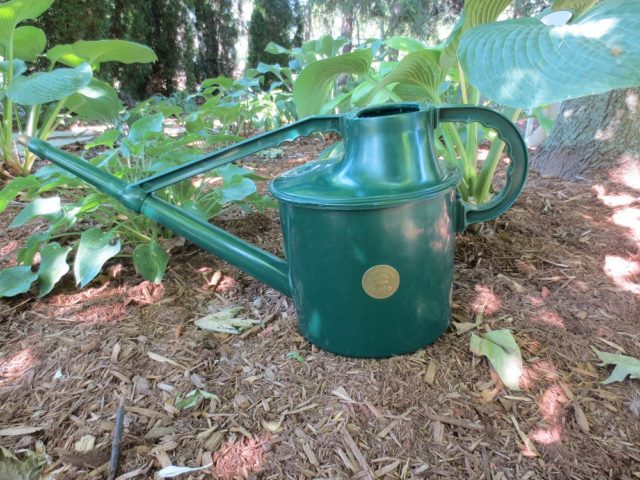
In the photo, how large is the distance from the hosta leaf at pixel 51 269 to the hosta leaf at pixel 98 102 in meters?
0.58

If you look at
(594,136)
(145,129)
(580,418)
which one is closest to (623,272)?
(580,418)

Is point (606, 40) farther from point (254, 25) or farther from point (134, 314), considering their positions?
point (254, 25)

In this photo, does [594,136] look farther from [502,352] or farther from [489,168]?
[502,352]

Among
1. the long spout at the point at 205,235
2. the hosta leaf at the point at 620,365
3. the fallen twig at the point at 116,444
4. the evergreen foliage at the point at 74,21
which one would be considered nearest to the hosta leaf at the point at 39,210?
the long spout at the point at 205,235

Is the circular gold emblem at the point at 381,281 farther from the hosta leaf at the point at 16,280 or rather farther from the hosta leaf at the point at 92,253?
the hosta leaf at the point at 16,280

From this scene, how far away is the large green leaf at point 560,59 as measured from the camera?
51 centimetres

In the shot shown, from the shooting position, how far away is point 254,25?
756cm

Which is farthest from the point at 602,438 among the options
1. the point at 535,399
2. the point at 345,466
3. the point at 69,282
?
the point at 69,282

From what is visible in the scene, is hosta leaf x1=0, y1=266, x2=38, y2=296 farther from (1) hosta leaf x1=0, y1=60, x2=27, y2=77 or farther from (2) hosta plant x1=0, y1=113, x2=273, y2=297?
(1) hosta leaf x1=0, y1=60, x2=27, y2=77

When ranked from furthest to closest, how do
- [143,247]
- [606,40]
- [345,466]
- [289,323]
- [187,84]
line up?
[187,84] → [143,247] → [289,323] → [345,466] → [606,40]

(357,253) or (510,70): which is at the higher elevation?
(510,70)

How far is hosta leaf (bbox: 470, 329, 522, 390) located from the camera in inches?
31.5

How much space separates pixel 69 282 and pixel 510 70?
3.96ft

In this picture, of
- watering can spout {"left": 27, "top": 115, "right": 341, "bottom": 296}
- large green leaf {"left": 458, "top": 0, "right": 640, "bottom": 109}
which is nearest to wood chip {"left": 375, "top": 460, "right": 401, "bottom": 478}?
watering can spout {"left": 27, "top": 115, "right": 341, "bottom": 296}
